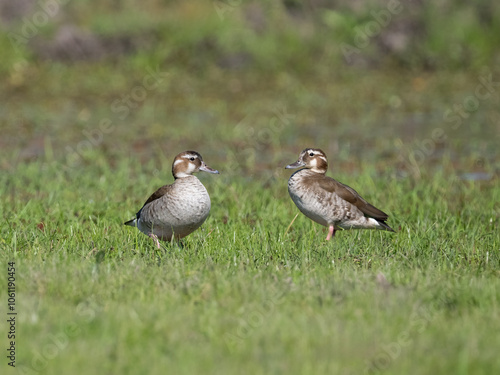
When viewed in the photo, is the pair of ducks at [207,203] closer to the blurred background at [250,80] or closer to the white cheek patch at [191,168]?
the white cheek patch at [191,168]

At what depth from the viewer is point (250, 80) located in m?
20.5

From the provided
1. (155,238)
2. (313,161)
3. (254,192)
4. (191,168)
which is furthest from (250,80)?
(155,238)

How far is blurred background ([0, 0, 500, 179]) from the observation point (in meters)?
14.9

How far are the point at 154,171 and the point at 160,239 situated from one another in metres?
4.39

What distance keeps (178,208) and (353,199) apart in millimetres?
1815

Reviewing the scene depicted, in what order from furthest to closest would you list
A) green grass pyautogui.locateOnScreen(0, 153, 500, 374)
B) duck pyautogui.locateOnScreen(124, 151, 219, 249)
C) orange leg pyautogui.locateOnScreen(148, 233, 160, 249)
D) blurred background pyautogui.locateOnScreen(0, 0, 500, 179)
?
blurred background pyautogui.locateOnScreen(0, 0, 500, 179)
orange leg pyautogui.locateOnScreen(148, 233, 160, 249)
duck pyautogui.locateOnScreen(124, 151, 219, 249)
green grass pyautogui.locateOnScreen(0, 153, 500, 374)

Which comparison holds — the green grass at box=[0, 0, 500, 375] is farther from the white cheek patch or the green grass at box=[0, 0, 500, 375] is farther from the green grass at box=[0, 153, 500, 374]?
the white cheek patch

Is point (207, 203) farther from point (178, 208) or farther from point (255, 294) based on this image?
point (255, 294)

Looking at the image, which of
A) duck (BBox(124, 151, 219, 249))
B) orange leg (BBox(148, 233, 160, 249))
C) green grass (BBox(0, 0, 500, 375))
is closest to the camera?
green grass (BBox(0, 0, 500, 375))

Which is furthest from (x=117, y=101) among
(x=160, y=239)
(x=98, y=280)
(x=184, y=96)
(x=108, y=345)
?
(x=108, y=345)

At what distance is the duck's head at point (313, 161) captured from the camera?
8477mm

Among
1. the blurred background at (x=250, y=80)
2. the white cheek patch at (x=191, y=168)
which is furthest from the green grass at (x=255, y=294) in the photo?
the blurred background at (x=250, y=80)

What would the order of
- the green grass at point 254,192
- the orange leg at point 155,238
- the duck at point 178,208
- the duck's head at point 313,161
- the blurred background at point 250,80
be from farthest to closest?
the blurred background at point 250,80 < the duck's head at point 313,161 < the orange leg at point 155,238 < the duck at point 178,208 < the green grass at point 254,192

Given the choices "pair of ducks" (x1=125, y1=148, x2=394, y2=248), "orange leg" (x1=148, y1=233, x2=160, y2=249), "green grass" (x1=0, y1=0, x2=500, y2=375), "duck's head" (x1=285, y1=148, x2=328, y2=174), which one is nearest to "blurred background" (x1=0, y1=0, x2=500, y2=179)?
"green grass" (x1=0, y1=0, x2=500, y2=375)
